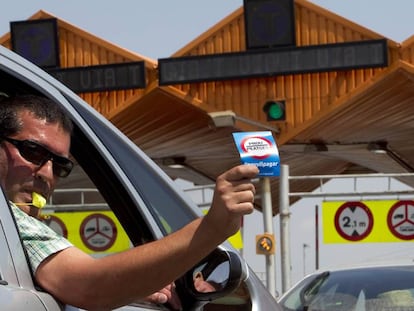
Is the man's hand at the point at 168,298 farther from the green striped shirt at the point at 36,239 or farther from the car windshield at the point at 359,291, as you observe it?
the car windshield at the point at 359,291

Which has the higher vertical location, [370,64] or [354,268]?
[370,64]

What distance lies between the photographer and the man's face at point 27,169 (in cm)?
258

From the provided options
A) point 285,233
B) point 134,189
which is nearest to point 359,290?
point 134,189

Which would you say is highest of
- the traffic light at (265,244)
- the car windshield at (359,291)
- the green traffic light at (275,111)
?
the green traffic light at (275,111)

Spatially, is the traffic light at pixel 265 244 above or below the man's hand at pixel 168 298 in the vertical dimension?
below

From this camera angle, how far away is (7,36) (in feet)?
84.6

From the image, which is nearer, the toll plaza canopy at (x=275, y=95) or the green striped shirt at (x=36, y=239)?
the green striped shirt at (x=36, y=239)

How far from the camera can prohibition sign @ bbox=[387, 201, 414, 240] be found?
23.2 metres

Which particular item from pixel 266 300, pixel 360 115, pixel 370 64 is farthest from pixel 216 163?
pixel 266 300

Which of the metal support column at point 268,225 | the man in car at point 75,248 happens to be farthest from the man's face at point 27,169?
the metal support column at point 268,225

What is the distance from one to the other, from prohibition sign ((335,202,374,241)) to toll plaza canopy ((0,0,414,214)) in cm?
258

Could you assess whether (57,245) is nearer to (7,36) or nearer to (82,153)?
(82,153)

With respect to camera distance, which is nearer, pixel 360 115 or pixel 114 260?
pixel 114 260

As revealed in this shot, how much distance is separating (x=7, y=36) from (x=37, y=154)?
77.5 feet
